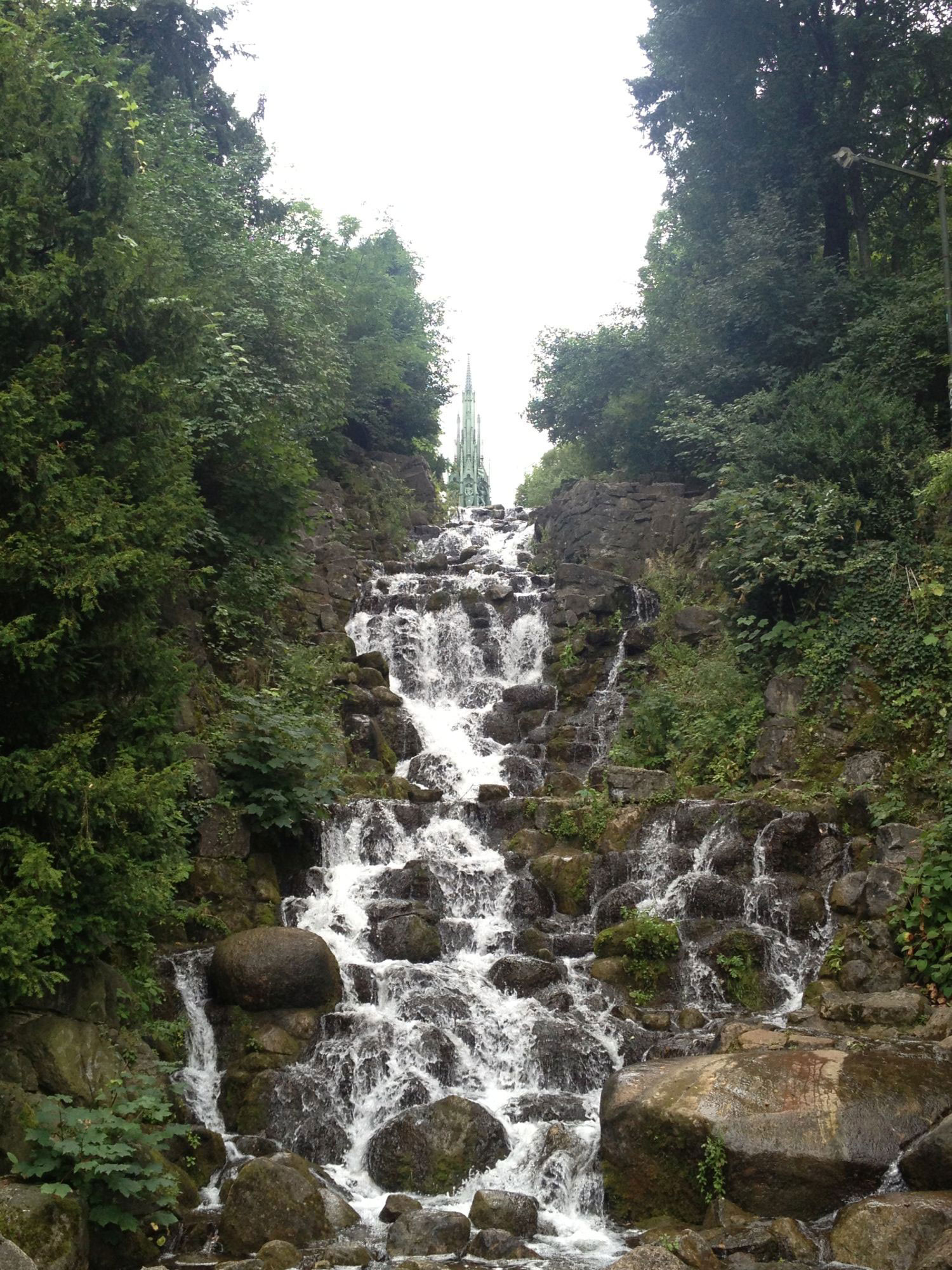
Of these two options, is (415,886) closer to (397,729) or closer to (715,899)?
(715,899)

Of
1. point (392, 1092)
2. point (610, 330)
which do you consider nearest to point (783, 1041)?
point (392, 1092)

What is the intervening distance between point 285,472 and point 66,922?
9.87 metres

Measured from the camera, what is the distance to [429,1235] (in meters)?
8.13

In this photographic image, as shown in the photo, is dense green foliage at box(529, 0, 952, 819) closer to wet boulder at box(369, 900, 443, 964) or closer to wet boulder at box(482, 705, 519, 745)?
wet boulder at box(482, 705, 519, 745)

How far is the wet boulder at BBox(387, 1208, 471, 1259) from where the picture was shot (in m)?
8.03

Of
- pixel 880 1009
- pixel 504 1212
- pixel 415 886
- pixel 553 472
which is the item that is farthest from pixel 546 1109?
pixel 553 472

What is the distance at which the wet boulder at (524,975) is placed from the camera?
1191 centimetres

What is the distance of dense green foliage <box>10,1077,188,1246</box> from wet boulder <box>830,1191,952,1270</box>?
5.08 m

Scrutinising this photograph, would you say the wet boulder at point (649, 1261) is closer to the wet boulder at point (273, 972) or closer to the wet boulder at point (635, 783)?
the wet boulder at point (273, 972)

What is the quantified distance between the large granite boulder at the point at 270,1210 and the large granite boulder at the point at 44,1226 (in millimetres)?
1298

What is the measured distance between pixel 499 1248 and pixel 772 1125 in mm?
2431

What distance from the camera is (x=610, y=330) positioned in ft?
94.6

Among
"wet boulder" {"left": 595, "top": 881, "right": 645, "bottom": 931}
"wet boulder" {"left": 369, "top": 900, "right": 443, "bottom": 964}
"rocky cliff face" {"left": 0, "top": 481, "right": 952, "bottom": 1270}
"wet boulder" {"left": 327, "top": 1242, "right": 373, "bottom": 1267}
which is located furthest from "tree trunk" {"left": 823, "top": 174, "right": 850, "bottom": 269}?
"wet boulder" {"left": 327, "top": 1242, "right": 373, "bottom": 1267}

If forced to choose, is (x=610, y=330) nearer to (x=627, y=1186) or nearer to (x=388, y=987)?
(x=388, y=987)
